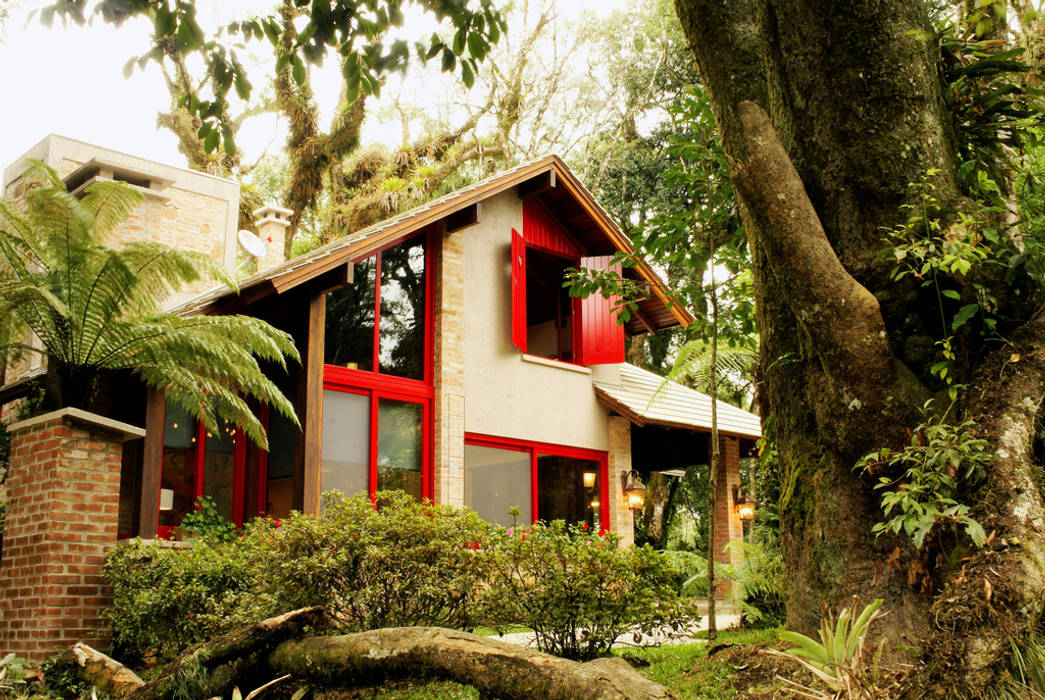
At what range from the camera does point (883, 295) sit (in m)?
4.26

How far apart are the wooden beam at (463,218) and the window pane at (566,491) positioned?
364cm

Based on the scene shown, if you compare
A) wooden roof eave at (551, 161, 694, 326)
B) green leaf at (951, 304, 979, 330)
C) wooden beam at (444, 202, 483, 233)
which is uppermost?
wooden roof eave at (551, 161, 694, 326)

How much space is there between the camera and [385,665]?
4910 mm

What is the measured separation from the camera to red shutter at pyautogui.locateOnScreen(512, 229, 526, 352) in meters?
12.8

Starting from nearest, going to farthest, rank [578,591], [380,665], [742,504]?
[380,665]
[578,591]
[742,504]

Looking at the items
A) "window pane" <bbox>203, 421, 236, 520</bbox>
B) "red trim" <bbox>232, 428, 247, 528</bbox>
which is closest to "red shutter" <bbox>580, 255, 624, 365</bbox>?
"red trim" <bbox>232, 428, 247, 528</bbox>

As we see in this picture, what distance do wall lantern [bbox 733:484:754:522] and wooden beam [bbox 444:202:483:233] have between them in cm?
632

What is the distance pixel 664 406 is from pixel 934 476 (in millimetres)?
10457

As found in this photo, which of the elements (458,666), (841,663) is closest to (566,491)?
(458,666)

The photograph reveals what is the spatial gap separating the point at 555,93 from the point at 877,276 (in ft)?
67.6

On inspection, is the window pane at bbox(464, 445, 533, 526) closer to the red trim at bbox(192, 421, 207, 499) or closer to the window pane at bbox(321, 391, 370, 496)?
the window pane at bbox(321, 391, 370, 496)

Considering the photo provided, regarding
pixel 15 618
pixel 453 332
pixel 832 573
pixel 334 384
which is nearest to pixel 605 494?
pixel 453 332

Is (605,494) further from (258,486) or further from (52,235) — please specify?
(52,235)

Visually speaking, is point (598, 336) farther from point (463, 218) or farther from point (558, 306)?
point (463, 218)
